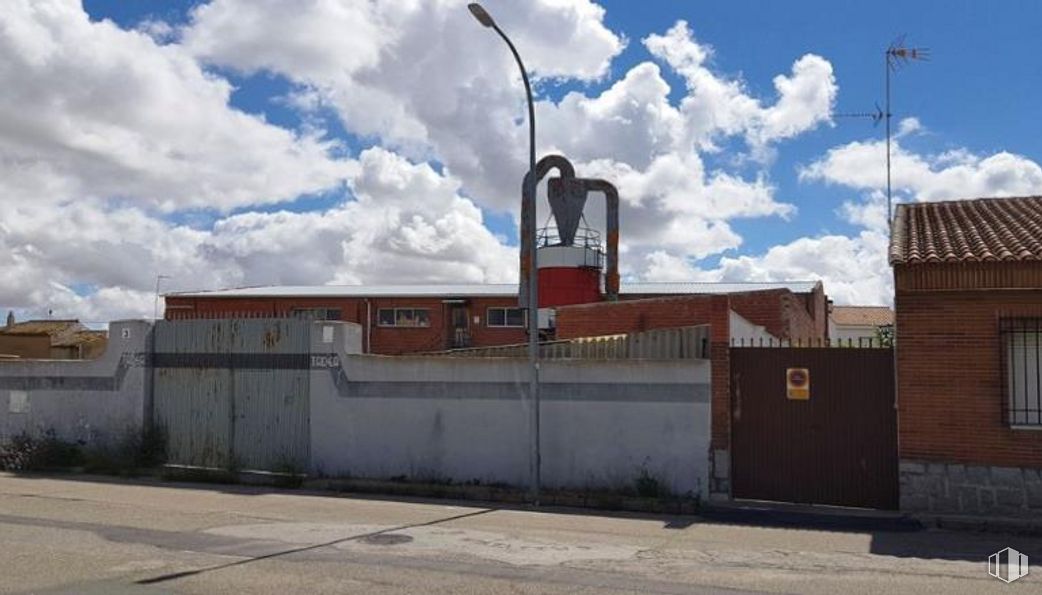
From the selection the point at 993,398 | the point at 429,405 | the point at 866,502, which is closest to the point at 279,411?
the point at 429,405

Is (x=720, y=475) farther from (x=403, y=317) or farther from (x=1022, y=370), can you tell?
(x=403, y=317)

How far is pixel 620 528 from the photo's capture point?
438 inches

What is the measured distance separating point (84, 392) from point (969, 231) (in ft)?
51.2

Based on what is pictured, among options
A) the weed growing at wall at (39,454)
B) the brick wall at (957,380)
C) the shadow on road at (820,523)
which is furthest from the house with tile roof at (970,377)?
the weed growing at wall at (39,454)

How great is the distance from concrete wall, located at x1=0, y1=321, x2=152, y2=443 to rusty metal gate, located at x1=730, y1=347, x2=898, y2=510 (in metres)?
10.7

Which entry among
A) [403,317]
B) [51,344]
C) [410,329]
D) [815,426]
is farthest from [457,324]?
[815,426]

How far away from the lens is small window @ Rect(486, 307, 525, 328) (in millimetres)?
45781

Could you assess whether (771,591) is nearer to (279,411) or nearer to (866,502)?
(866,502)

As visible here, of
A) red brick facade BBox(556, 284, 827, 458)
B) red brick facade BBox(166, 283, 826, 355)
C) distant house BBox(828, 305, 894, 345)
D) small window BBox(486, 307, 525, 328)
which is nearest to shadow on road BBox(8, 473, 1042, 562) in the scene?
red brick facade BBox(556, 284, 827, 458)

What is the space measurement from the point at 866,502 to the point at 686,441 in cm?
248

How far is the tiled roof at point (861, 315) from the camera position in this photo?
222 feet

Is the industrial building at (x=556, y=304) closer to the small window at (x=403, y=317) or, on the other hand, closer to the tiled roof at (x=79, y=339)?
the small window at (x=403, y=317)

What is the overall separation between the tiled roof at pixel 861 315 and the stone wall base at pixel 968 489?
56.7 metres

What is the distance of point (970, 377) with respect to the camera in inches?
450
